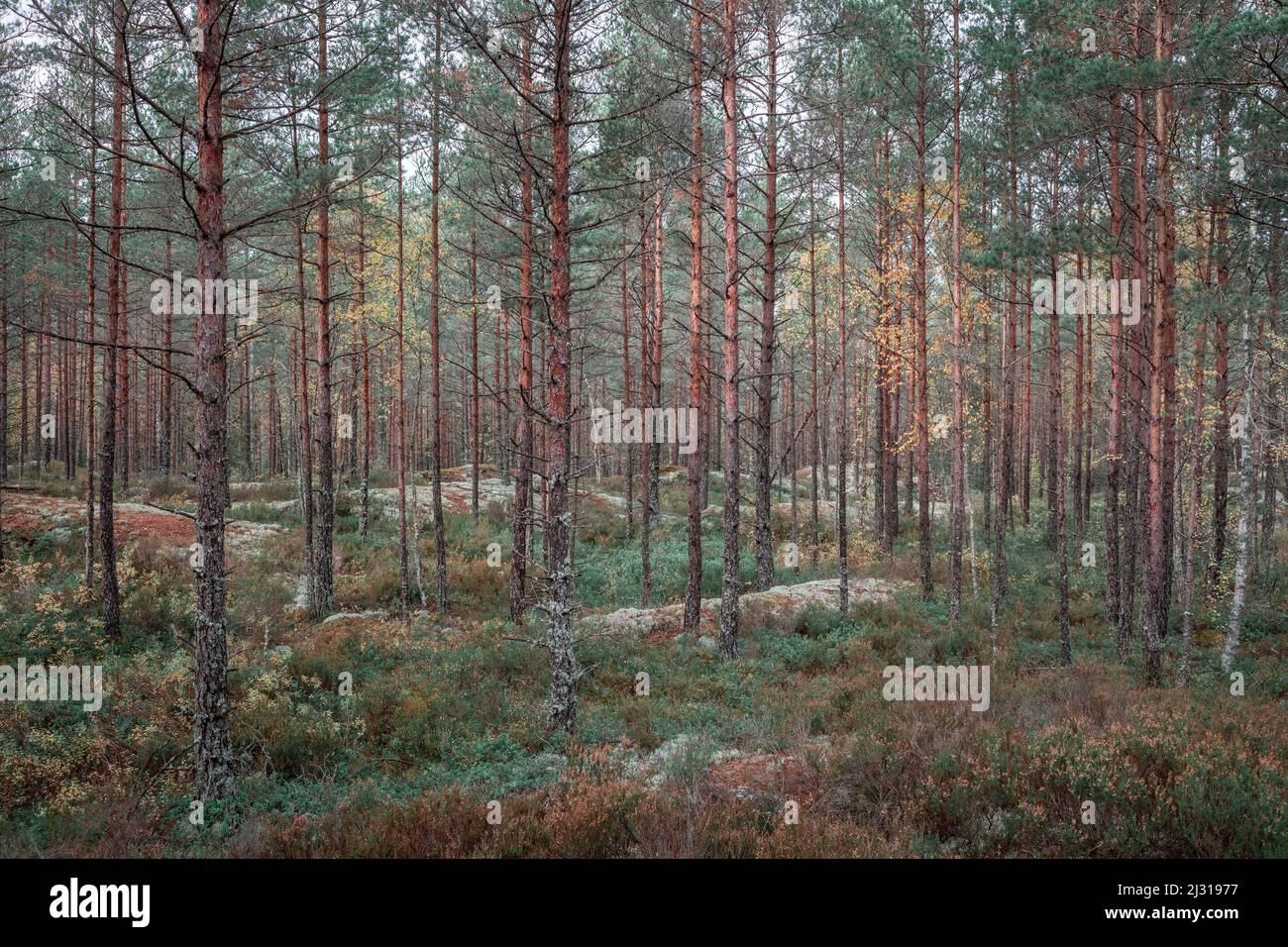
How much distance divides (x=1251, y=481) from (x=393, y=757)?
14.4 metres

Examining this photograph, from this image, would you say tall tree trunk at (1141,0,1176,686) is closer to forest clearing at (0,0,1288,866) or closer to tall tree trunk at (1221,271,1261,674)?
forest clearing at (0,0,1288,866)

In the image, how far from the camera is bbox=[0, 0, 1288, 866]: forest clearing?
5906 millimetres

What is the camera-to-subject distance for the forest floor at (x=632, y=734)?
5.37 metres

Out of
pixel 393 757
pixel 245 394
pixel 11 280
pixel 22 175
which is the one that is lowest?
pixel 393 757

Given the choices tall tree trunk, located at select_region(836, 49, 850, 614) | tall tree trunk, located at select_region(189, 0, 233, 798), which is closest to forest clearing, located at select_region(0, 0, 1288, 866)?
tall tree trunk, located at select_region(189, 0, 233, 798)

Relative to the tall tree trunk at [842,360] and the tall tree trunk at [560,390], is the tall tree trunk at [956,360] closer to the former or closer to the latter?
the tall tree trunk at [842,360]

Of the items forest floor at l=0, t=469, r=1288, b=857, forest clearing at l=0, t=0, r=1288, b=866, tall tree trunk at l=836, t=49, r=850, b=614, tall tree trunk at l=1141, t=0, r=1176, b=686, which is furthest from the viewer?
tall tree trunk at l=836, t=49, r=850, b=614

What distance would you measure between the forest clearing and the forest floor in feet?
0.21

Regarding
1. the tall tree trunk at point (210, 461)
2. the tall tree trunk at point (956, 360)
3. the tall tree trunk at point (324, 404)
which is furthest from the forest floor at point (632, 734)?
the tall tree trunk at point (956, 360)

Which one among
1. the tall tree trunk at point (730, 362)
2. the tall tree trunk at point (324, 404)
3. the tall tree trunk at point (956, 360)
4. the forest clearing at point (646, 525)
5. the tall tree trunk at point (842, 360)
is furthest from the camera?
the tall tree trunk at point (842, 360)

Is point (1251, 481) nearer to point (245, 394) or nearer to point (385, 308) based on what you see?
point (385, 308)

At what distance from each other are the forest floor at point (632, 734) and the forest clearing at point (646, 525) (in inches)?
2.5
